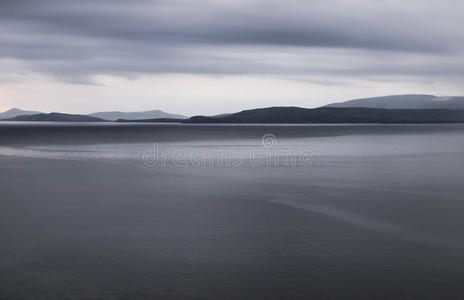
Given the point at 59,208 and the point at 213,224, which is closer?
the point at 213,224

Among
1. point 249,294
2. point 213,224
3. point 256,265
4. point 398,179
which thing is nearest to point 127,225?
point 213,224

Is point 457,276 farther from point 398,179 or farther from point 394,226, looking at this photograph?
point 398,179

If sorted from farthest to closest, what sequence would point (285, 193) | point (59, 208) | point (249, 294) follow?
point (285, 193), point (59, 208), point (249, 294)

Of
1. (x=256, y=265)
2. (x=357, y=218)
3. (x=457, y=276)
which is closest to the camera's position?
(x=457, y=276)

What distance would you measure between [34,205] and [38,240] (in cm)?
589

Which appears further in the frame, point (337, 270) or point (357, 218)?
point (357, 218)

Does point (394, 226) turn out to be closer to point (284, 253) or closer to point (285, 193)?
point (284, 253)

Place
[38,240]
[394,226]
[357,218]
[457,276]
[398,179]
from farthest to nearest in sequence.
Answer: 1. [398,179]
2. [357,218]
3. [394,226]
4. [38,240]
5. [457,276]

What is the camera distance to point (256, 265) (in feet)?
37.4

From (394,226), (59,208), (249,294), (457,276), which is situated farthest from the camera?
(59,208)

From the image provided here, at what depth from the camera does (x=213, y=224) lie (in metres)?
15.7

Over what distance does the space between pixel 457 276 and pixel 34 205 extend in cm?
1397

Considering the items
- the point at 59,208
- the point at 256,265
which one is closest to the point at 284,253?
the point at 256,265

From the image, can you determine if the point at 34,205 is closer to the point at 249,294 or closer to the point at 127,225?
the point at 127,225
